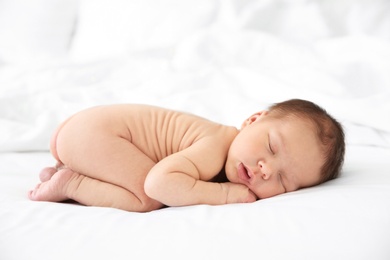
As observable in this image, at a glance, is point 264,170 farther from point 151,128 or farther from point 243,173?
point 151,128

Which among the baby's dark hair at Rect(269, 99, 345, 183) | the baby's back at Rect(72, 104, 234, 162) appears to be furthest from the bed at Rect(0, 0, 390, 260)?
the baby's back at Rect(72, 104, 234, 162)

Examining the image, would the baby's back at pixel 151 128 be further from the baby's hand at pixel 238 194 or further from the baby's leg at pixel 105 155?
the baby's hand at pixel 238 194

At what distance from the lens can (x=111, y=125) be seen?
128 centimetres

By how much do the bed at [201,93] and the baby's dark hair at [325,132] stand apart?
5 cm

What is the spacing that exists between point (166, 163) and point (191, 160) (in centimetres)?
6

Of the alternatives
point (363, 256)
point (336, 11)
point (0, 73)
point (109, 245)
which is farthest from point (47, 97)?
point (336, 11)

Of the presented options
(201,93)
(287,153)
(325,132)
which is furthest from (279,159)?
(201,93)

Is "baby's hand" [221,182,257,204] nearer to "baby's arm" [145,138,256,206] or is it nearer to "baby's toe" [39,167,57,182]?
"baby's arm" [145,138,256,206]

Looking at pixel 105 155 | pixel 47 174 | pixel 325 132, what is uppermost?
pixel 325 132

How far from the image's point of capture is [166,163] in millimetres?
1148

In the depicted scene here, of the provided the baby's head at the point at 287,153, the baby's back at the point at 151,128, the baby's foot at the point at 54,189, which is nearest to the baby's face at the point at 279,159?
the baby's head at the point at 287,153

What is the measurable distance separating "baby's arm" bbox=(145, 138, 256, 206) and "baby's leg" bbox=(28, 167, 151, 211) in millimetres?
75

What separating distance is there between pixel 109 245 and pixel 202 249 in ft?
0.52

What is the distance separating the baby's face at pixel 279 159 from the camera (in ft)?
3.94
